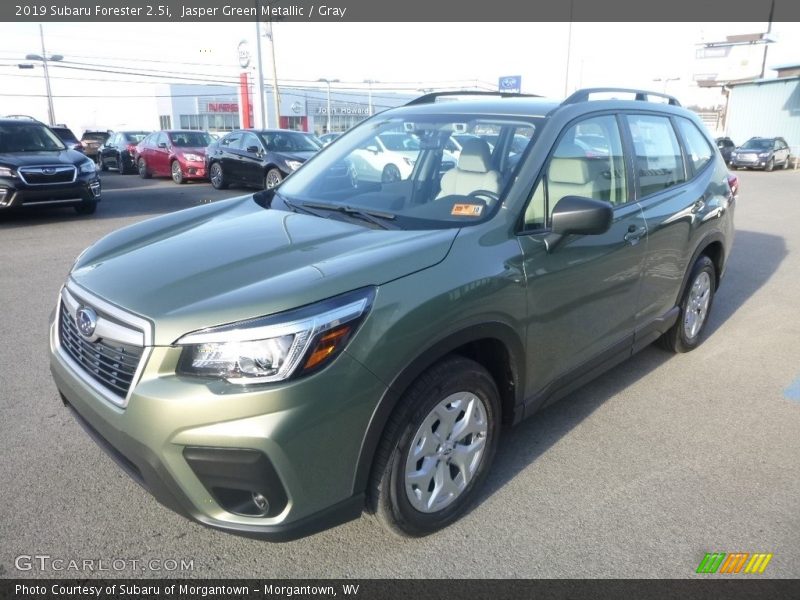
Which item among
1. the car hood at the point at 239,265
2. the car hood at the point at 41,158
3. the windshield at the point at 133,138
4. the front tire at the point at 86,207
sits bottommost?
the front tire at the point at 86,207

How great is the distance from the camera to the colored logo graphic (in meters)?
2.47

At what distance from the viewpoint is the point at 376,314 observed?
214cm

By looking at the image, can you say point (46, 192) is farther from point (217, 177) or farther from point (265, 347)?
point (265, 347)

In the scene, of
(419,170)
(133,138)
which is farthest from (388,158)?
(133,138)

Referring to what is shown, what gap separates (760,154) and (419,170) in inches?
1147

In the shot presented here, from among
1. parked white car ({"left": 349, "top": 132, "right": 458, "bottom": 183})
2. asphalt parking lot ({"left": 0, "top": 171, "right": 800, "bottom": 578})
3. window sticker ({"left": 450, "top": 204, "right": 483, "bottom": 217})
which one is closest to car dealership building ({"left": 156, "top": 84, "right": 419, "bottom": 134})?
parked white car ({"left": 349, "top": 132, "right": 458, "bottom": 183})

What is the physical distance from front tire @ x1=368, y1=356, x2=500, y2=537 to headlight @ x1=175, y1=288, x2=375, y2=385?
1.50 feet

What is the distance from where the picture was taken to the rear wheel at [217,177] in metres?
15.7

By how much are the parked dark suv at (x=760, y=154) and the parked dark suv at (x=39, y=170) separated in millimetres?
26472

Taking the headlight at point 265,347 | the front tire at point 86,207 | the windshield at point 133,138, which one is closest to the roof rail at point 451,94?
the headlight at point 265,347

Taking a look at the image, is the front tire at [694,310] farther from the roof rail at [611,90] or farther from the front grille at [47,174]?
the front grille at [47,174]

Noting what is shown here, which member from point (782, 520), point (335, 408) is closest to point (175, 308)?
point (335, 408)

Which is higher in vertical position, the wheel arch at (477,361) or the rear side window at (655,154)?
the rear side window at (655,154)

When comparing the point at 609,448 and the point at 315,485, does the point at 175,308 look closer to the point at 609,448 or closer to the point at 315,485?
the point at 315,485
